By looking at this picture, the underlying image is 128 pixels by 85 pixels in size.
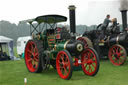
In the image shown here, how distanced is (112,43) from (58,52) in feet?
11.6

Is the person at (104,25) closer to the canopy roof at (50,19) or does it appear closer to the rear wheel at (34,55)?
the canopy roof at (50,19)

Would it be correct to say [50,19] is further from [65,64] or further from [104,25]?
[104,25]

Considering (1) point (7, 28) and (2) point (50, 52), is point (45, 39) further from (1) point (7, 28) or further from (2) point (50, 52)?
(1) point (7, 28)

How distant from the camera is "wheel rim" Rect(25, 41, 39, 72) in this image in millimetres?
6741

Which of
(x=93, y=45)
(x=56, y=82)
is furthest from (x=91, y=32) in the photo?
(x=56, y=82)

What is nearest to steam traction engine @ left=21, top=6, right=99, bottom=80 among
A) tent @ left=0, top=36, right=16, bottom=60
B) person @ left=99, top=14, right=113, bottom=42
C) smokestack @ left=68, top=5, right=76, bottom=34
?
smokestack @ left=68, top=5, right=76, bottom=34

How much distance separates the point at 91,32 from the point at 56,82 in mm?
5579

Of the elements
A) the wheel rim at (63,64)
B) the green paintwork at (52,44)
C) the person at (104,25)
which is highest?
the person at (104,25)

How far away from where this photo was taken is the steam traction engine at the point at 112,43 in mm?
7949

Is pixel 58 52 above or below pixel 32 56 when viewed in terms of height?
above

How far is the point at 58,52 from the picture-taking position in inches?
232

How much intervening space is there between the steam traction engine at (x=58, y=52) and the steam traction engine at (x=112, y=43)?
2.22m

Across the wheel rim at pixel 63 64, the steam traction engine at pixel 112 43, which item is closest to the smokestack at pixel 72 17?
the steam traction engine at pixel 112 43

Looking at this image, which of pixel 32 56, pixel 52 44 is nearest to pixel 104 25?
pixel 52 44
